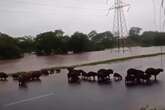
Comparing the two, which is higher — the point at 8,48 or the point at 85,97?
the point at 8,48

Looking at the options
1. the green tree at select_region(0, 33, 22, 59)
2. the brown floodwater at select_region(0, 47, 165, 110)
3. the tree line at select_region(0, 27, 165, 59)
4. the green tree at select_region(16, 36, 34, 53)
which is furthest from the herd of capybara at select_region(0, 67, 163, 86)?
the green tree at select_region(16, 36, 34, 53)

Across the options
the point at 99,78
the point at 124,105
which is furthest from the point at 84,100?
the point at 99,78

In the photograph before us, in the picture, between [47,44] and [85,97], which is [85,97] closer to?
[85,97]

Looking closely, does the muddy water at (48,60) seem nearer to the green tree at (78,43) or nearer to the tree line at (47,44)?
the tree line at (47,44)

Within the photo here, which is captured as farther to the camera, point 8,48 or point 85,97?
point 8,48

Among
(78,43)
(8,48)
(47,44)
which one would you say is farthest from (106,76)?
(78,43)

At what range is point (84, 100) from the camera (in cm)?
1109

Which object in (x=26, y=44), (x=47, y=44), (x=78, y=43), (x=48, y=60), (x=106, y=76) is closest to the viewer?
(x=106, y=76)

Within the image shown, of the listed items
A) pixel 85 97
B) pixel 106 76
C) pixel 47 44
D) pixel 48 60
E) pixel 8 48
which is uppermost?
pixel 47 44

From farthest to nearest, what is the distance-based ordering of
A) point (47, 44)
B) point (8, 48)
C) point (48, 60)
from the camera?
point (48, 60) < point (47, 44) < point (8, 48)

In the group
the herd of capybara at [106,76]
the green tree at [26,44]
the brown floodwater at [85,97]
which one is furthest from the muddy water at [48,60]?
the brown floodwater at [85,97]

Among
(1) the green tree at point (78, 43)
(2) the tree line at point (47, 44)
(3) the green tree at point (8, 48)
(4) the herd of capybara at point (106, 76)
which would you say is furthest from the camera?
(1) the green tree at point (78, 43)

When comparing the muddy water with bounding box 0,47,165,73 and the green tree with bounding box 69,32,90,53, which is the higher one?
the green tree with bounding box 69,32,90,53

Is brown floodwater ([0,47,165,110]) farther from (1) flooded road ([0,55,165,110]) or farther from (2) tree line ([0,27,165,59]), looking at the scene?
(2) tree line ([0,27,165,59])
